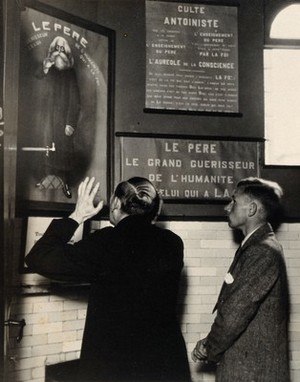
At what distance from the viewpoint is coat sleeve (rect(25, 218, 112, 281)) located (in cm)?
277

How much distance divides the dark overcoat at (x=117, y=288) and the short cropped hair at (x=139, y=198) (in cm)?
11

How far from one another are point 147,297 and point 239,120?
236cm

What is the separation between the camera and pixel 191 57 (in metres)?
4.61

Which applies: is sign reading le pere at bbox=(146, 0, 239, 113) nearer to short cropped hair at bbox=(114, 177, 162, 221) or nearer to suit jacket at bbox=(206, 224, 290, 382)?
short cropped hair at bbox=(114, 177, 162, 221)

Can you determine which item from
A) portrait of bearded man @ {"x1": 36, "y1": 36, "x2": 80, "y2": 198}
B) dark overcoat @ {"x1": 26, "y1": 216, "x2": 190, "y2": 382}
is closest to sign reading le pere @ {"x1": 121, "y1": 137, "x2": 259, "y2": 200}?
portrait of bearded man @ {"x1": 36, "y1": 36, "x2": 80, "y2": 198}

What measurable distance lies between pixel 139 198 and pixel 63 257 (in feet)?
1.95

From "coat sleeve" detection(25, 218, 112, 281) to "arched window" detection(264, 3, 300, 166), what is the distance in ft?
8.07

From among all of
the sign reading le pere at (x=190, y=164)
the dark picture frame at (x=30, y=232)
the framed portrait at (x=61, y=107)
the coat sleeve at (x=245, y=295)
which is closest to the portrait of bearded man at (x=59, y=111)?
the framed portrait at (x=61, y=107)

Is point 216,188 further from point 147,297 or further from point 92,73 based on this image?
point 147,297

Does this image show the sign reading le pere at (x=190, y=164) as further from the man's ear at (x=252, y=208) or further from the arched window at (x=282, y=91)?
the man's ear at (x=252, y=208)

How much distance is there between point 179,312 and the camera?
448 cm

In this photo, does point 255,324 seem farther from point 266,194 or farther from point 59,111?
point 59,111

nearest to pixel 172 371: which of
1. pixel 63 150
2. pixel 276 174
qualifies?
pixel 63 150

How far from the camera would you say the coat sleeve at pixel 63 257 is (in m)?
2.77
